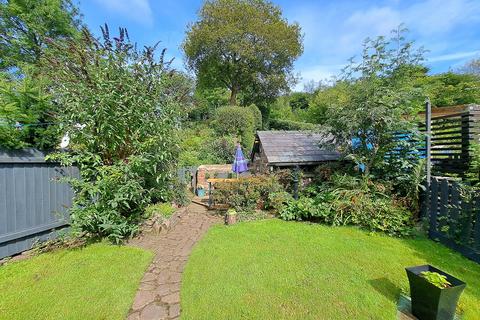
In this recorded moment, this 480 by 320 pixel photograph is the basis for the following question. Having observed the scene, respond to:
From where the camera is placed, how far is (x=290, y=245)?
509cm

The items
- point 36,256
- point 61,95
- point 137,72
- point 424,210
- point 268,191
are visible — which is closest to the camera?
point 36,256

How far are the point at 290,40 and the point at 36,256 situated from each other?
23130 mm

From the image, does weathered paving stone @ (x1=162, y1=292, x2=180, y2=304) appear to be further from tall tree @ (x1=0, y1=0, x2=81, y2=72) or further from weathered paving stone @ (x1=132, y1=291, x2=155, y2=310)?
tall tree @ (x1=0, y1=0, x2=81, y2=72)

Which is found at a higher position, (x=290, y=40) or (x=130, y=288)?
(x=290, y=40)

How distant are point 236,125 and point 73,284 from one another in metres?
16.0

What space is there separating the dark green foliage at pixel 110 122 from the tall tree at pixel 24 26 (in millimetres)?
13411

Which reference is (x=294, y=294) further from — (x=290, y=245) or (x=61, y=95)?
(x=61, y=95)

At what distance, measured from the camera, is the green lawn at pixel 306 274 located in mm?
3041

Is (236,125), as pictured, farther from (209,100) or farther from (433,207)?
(433,207)

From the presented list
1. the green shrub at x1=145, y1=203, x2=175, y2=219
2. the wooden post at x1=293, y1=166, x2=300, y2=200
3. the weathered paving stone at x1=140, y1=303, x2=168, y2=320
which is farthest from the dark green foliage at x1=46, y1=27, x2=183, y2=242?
the wooden post at x1=293, y1=166, x2=300, y2=200

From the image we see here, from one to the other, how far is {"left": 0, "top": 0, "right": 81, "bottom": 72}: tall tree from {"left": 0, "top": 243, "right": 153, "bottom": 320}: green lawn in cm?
1558

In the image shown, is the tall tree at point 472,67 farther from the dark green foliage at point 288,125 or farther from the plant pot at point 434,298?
the plant pot at point 434,298

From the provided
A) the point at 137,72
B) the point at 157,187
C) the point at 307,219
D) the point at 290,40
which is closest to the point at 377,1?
the point at 307,219

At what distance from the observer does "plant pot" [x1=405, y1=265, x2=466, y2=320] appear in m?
Answer: 2.69
